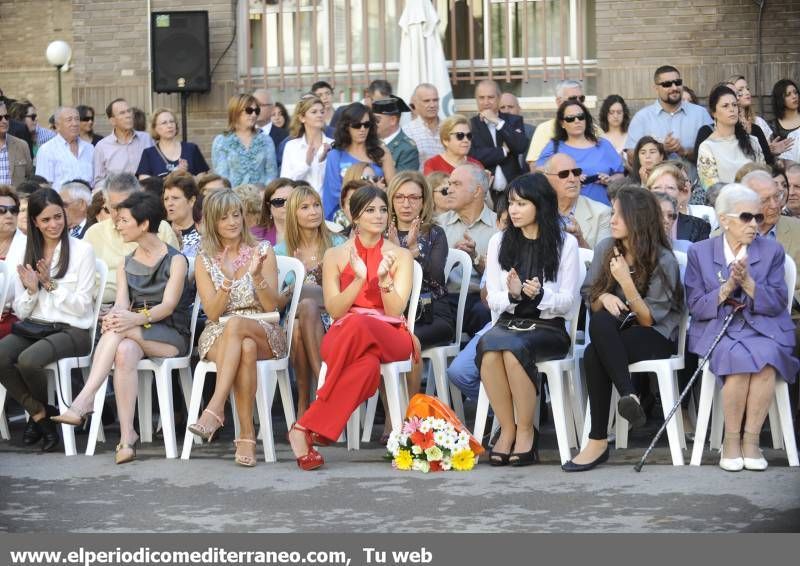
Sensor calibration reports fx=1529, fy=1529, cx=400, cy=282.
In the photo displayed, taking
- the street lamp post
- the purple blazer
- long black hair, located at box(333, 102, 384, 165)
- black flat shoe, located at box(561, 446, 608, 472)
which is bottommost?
black flat shoe, located at box(561, 446, 608, 472)

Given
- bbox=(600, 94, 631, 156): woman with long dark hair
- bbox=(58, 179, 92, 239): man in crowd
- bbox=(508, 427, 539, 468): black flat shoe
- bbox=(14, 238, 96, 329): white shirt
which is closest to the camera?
bbox=(508, 427, 539, 468): black flat shoe

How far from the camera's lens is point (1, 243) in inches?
399

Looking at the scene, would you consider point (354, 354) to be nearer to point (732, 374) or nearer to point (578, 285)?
point (578, 285)

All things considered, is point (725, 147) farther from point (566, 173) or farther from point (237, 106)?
point (237, 106)

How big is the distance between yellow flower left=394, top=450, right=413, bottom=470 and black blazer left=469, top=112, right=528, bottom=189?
14.3ft

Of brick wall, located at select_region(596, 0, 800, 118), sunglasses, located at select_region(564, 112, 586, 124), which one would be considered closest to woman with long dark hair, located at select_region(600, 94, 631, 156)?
sunglasses, located at select_region(564, 112, 586, 124)

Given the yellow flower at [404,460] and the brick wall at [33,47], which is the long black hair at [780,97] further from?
the brick wall at [33,47]

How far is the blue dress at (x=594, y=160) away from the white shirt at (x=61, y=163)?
4423 millimetres

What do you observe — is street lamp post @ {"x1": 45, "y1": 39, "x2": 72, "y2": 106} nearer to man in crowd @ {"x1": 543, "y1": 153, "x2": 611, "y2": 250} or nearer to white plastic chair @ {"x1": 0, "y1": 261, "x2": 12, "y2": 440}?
white plastic chair @ {"x1": 0, "y1": 261, "x2": 12, "y2": 440}

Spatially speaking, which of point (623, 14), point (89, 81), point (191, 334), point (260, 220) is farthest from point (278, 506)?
point (89, 81)

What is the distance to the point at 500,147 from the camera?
40.0ft

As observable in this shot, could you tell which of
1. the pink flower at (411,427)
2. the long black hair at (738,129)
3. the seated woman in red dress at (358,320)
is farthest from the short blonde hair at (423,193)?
the long black hair at (738,129)

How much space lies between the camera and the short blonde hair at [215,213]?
8.82 m

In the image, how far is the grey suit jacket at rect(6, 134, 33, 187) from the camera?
1343 cm
